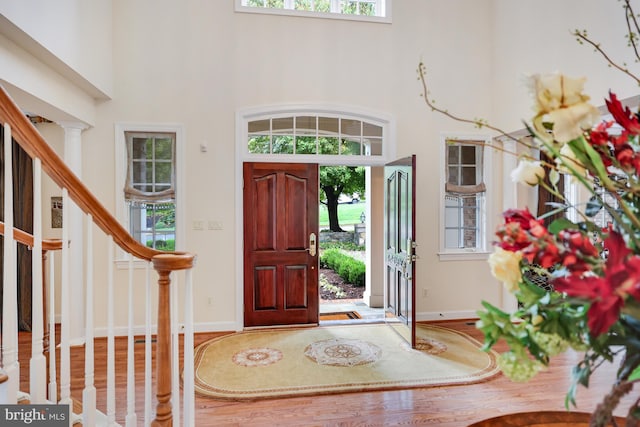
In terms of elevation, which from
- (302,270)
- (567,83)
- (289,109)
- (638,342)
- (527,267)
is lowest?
(302,270)

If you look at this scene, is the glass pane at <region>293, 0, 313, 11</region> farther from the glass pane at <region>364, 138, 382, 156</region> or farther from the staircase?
the staircase

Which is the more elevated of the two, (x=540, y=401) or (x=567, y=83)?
(x=567, y=83)

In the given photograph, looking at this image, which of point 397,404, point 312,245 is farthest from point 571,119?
point 312,245

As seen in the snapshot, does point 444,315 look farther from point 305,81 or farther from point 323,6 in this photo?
point 323,6

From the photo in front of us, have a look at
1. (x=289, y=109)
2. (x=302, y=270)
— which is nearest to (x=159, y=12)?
(x=289, y=109)

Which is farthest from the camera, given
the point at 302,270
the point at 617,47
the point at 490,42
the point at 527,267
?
the point at 490,42

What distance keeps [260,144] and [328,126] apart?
2.92 ft

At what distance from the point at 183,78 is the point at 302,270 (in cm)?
271

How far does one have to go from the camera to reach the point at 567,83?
71 centimetres

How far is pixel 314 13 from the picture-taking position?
4.85 metres

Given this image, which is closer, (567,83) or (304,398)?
(567,83)

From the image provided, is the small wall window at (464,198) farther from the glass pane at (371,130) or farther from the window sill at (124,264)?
the window sill at (124,264)

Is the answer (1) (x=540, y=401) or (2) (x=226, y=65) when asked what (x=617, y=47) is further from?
(2) (x=226, y=65)
